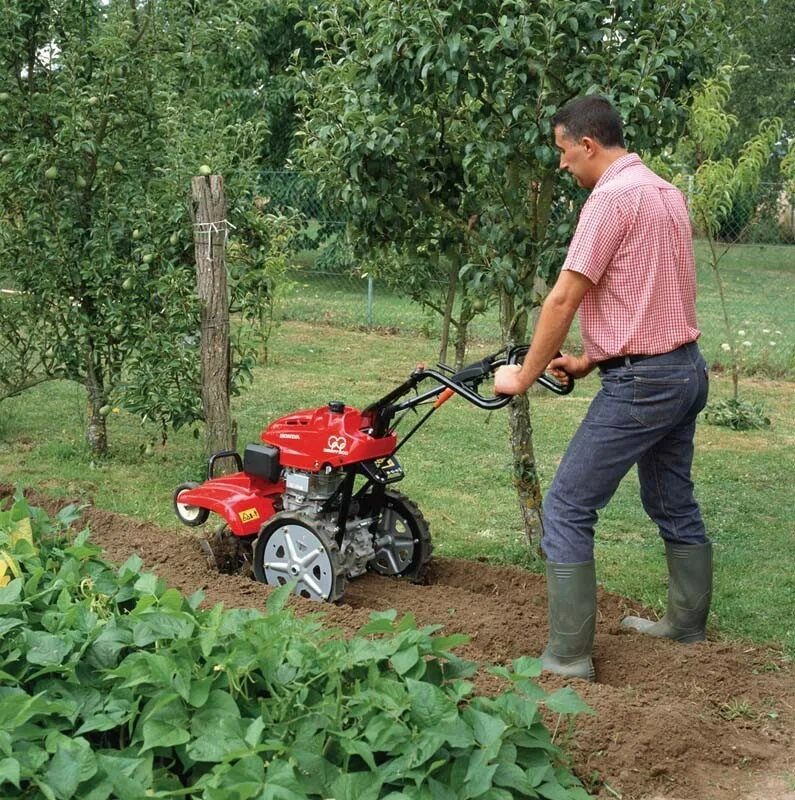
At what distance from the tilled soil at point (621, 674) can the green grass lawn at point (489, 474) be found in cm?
47

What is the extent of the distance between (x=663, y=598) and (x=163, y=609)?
9.14 feet

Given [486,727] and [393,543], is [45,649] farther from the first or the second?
[393,543]

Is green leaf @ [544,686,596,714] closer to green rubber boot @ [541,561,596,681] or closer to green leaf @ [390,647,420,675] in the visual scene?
green leaf @ [390,647,420,675]

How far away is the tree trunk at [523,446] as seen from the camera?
619cm

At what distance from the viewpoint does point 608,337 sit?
4.60 meters

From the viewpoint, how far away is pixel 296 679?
3713 mm

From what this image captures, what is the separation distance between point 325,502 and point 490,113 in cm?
194

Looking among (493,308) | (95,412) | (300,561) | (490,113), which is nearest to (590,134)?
(490,113)

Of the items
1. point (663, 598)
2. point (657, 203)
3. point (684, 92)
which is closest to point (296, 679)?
point (657, 203)

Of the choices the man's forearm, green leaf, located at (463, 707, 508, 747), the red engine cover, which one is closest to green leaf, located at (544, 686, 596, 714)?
green leaf, located at (463, 707, 508, 747)

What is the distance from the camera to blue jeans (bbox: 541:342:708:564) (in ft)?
15.0

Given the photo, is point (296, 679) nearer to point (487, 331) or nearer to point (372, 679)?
point (372, 679)

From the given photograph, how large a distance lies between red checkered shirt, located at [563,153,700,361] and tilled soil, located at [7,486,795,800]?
1267 mm

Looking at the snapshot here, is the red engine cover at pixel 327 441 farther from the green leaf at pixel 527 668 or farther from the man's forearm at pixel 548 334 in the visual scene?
the green leaf at pixel 527 668
